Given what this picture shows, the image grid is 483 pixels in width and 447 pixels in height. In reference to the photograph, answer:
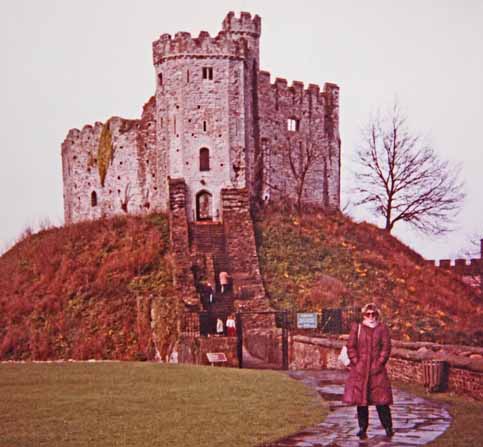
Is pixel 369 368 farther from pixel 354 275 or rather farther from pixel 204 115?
pixel 204 115

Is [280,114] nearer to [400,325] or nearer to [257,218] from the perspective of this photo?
[257,218]

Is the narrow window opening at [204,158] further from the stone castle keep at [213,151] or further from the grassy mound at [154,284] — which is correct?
the grassy mound at [154,284]

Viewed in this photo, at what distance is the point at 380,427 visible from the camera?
41.5ft

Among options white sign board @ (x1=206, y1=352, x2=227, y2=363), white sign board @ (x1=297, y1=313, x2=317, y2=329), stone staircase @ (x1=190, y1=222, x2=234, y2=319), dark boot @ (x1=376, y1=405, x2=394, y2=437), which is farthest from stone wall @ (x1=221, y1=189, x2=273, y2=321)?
dark boot @ (x1=376, y1=405, x2=394, y2=437)

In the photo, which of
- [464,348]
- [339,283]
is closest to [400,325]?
[339,283]

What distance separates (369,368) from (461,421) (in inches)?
84.2

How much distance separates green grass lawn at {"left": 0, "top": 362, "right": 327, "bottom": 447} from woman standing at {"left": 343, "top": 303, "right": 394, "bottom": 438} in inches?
44.8

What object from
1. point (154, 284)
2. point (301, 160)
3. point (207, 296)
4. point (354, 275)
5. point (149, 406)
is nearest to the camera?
point (149, 406)

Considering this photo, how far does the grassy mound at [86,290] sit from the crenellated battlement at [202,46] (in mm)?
7915

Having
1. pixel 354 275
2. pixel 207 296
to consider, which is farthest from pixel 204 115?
pixel 207 296

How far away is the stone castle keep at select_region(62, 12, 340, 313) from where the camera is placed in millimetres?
39469

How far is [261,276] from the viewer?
117ft

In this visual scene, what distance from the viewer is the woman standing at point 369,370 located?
38.3ft

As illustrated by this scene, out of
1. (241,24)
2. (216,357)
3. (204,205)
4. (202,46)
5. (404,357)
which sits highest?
(241,24)
